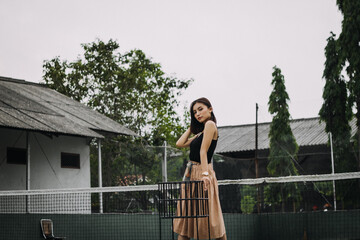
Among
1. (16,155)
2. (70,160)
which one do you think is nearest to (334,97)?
(70,160)

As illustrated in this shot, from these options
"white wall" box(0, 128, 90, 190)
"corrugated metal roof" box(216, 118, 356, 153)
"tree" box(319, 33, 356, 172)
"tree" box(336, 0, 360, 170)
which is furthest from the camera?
"corrugated metal roof" box(216, 118, 356, 153)

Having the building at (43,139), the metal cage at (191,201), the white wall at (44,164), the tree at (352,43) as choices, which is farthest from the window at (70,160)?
the metal cage at (191,201)

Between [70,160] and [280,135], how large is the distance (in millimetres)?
6897

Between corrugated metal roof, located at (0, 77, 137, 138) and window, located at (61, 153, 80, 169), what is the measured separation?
3.41 ft

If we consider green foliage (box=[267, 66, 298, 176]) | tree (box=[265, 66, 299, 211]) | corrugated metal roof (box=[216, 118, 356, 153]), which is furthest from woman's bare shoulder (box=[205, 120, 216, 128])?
corrugated metal roof (box=[216, 118, 356, 153])

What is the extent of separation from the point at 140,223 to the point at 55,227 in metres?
1.63

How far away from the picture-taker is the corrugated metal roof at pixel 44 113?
14.6 meters

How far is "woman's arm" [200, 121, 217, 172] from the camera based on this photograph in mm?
5957

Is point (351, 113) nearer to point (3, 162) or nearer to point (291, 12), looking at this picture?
point (291, 12)

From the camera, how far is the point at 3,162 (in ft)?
51.8

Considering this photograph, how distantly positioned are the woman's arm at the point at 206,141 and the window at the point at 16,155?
1103 centimetres

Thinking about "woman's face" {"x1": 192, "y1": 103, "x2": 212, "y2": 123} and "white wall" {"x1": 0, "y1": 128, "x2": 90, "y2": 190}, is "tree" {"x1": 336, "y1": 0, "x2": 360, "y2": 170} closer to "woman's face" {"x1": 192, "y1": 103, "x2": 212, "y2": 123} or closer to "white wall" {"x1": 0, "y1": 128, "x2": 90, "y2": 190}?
"white wall" {"x1": 0, "y1": 128, "x2": 90, "y2": 190}

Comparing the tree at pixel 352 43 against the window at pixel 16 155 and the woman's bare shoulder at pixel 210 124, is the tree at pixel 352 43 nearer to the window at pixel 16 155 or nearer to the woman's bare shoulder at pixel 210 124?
the window at pixel 16 155

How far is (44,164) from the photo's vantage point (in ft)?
56.4
